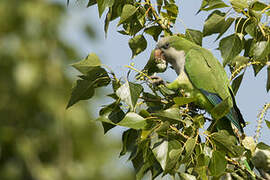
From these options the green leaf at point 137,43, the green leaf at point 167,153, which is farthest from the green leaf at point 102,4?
the green leaf at point 167,153

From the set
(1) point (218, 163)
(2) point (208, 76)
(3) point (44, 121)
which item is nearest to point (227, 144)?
(1) point (218, 163)

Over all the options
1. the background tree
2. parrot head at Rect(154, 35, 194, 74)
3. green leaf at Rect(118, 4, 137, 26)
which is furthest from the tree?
the background tree

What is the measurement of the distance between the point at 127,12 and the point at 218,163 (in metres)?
0.54

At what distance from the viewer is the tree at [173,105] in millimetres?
1085

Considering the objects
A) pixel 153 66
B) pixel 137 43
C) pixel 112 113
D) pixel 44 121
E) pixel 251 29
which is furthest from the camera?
pixel 44 121

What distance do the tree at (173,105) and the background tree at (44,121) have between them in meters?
5.40

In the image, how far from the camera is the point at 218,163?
107 cm

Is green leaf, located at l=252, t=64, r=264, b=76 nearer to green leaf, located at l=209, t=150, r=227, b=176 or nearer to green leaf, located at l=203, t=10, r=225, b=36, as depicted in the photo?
green leaf, located at l=203, t=10, r=225, b=36

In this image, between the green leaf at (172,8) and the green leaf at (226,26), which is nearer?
the green leaf at (226,26)

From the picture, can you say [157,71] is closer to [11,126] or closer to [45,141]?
[45,141]

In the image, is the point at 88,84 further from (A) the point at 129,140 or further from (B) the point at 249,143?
(B) the point at 249,143

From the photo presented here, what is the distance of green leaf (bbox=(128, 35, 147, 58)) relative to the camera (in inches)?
54.7

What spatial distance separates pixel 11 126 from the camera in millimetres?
7441

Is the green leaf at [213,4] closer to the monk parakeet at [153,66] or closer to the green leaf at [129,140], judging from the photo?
the monk parakeet at [153,66]
